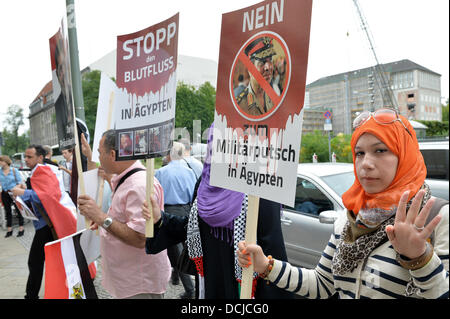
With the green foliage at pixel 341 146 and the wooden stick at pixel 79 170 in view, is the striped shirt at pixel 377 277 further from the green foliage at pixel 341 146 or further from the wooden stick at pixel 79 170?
the green foliage at pixel 341 146

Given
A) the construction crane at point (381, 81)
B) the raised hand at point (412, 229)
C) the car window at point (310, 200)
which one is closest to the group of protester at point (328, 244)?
the raised hand at point (412, 229)

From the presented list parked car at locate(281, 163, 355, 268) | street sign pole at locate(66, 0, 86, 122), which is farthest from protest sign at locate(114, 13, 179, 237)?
parked car at locate(281, 163, 355, 268)

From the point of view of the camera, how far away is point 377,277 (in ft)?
4.17

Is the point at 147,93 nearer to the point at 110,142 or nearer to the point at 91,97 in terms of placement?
the point at 110,142

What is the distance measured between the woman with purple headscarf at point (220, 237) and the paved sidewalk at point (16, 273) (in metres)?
2.52

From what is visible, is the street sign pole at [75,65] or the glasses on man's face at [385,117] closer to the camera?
the glasses on man's face at [385,117]

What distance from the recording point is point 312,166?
499cm

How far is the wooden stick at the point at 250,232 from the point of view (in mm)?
1453

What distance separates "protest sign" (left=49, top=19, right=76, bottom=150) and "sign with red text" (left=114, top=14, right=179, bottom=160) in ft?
1.95

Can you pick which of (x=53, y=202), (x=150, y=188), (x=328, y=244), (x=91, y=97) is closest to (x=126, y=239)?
(x=150, y=188)

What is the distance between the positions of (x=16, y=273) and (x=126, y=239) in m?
4.05

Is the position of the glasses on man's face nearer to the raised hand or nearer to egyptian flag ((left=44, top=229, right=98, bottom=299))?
the raised hand
